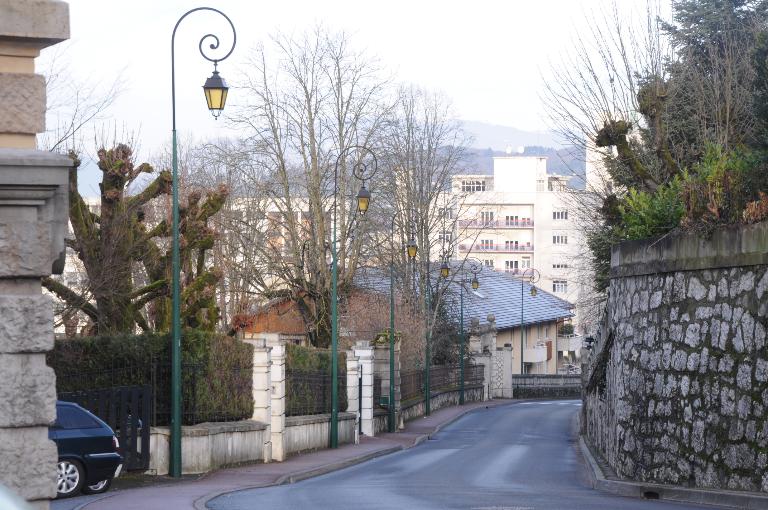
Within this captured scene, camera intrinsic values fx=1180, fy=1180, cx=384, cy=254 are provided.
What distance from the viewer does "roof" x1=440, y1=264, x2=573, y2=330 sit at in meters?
73.9

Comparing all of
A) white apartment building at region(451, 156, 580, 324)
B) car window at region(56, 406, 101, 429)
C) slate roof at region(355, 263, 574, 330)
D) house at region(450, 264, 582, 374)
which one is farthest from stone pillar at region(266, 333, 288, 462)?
white apartment building at region(451, 156, 580, 324)

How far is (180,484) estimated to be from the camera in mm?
19469

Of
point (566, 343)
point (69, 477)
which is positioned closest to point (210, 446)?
point (69, 477)

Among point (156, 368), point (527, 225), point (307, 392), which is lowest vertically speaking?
point (307, 392)

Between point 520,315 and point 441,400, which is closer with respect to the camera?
point 441,400

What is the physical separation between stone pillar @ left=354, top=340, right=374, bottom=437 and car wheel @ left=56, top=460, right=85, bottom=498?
1702 centimetres

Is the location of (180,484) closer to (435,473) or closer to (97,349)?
(97,349)

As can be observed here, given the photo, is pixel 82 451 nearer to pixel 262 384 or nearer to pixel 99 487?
pixel 99 487

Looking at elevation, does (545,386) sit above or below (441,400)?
above

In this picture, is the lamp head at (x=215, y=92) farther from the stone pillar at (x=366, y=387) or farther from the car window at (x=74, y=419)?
the stone pillar at (x=366, y=387)

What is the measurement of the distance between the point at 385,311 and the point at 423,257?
23.2 feet

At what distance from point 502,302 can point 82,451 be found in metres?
63.8

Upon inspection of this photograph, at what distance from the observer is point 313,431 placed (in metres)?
28.8

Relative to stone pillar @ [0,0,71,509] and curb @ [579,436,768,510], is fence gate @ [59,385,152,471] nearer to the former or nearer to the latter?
curb @ [579,436,768,510]
